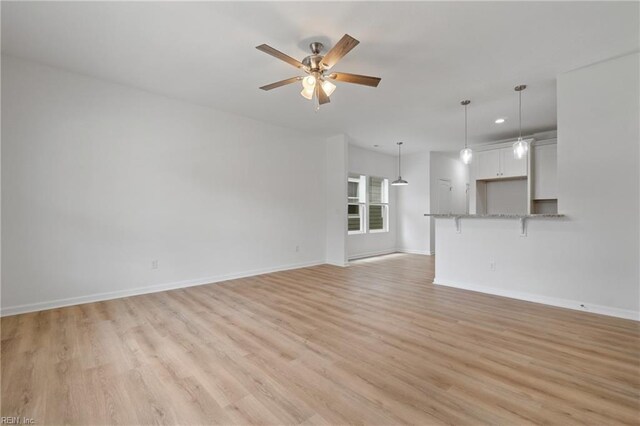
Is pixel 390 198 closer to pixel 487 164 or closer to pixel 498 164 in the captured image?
pixel 487 164

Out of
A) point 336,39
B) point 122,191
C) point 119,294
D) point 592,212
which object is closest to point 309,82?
point 336,39

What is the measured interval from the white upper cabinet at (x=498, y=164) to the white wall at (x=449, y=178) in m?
1.58

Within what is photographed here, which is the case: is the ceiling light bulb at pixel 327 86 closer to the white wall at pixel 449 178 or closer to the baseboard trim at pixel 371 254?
the baseboard trim at pixel 371 254

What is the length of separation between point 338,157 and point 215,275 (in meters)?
3.55

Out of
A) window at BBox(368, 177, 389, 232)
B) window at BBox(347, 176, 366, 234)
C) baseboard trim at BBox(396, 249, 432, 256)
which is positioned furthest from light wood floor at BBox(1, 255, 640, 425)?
window at BBox(368, 177, 389, 232)

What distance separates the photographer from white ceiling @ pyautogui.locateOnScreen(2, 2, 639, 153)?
7.92 feet

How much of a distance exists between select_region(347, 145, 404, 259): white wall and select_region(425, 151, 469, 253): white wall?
1.02 metres

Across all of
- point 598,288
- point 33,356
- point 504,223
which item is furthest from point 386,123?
point 33,356

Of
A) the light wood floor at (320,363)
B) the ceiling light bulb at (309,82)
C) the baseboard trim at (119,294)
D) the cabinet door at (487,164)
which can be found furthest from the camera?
the cabinet door at (487,164)

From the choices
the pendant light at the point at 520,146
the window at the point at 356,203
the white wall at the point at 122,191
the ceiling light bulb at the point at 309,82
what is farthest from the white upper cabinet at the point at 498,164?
the ceiling light bulb at the point at 309,82

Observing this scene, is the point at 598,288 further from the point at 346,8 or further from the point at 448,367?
the point at 346,8

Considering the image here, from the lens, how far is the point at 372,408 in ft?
5.50

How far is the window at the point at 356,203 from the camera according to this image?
7.39m

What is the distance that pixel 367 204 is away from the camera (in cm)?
763
